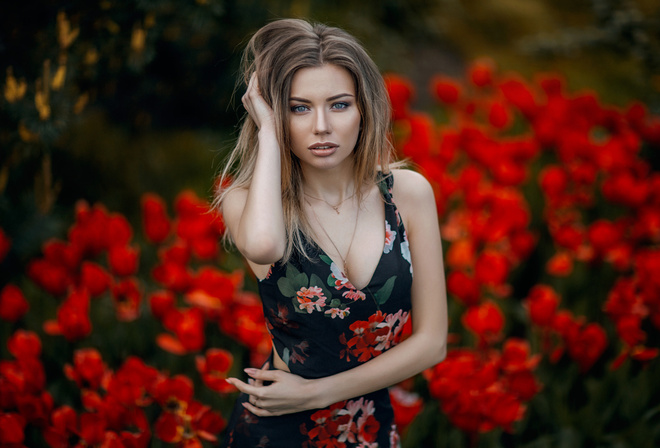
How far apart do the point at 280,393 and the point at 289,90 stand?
→ 2.36 ft

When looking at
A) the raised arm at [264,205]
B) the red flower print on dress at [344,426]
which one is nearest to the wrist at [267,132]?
the raised arm at [264,205]

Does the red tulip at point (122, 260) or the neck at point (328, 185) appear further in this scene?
the red tulip at point (122, 260)

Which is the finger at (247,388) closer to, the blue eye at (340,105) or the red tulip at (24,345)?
the blue eye at (340,105)

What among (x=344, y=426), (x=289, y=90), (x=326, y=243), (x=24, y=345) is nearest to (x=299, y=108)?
(x=289, y=90)

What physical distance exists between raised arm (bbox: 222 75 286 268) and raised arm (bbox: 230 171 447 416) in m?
0.33

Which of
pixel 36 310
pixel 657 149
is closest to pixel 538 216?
pixel 657 149

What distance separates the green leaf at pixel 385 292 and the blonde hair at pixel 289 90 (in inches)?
8.2

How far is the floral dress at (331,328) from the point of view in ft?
4.62

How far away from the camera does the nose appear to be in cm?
133

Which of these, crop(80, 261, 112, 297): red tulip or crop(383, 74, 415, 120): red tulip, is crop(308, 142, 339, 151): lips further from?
crop(383, 74, 415, 120): red tulip

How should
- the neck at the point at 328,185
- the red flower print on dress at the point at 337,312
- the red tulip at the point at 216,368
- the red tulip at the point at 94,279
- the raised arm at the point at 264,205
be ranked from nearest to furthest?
the raised arm at the point at 264,205
the red flower print on dress at the point at 337,312
the neck at the point at 328,185
the red tulip at the point at 216,368
the red tulip at the point at 94,279

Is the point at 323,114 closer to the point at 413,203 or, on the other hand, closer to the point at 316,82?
the point at 316,82

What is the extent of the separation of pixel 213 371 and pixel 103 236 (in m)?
0.99

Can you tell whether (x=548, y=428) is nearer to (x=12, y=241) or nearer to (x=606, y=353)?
(x=606, y=353)
